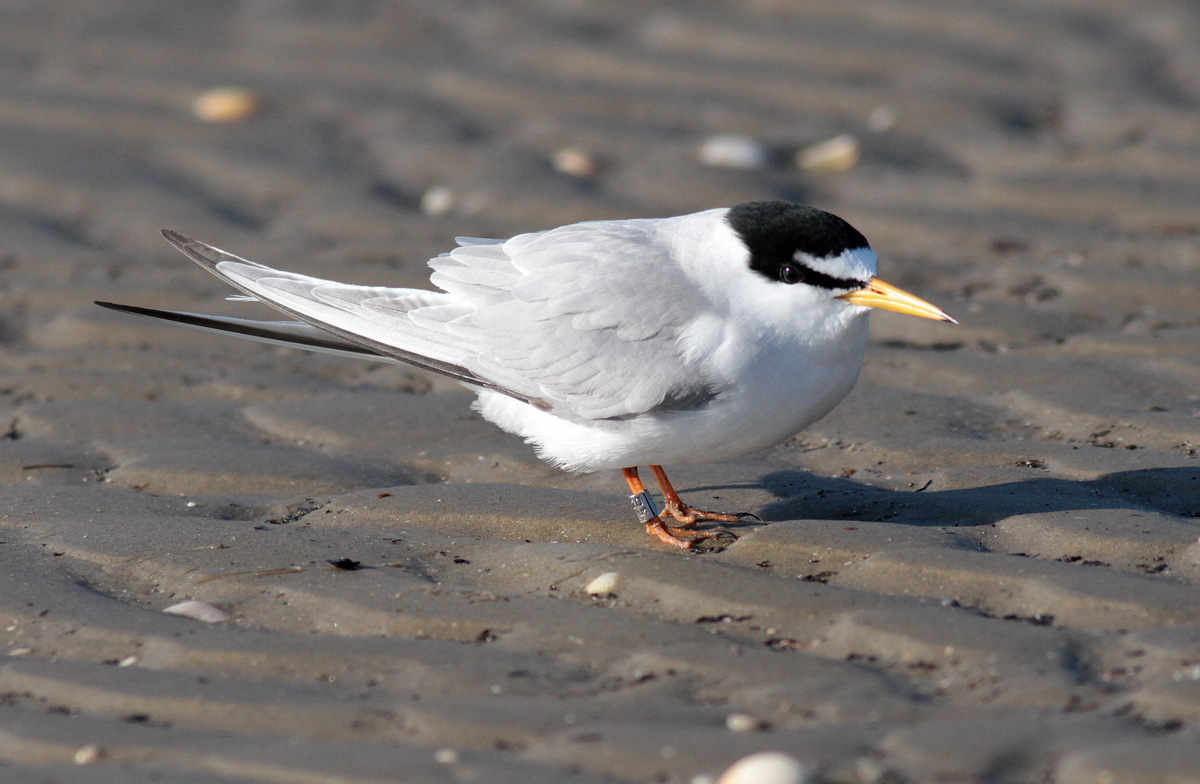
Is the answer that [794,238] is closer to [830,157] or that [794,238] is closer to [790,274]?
[790,274]

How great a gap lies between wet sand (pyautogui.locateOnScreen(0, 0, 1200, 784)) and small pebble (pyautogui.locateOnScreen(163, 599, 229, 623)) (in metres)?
0.04

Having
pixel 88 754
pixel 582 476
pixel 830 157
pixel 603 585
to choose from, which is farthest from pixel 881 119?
pixel 88 754

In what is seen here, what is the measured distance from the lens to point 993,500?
355cm

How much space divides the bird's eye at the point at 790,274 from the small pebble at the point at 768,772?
1.53 m

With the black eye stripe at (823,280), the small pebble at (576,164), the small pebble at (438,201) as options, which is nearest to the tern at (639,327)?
the black eye stripe at (823,280)

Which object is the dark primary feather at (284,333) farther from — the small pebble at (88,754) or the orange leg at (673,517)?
the small pebble at (88,754)

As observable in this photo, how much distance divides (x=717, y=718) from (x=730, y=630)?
0.43 meters

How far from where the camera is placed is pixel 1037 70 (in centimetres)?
725

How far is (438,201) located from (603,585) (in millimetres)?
3644

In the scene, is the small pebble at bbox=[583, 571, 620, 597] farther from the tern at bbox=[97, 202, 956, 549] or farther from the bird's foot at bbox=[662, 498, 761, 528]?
the bird's foot at bbox=[662, 498, 761, 528]

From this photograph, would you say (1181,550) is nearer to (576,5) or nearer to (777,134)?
(777,134)

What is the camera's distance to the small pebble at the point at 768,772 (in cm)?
217

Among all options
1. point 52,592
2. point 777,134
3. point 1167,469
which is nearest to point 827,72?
point 777,134

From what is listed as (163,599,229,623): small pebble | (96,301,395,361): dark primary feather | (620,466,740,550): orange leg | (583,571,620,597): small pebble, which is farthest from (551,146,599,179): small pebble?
(163,599,229,623): small pebble
